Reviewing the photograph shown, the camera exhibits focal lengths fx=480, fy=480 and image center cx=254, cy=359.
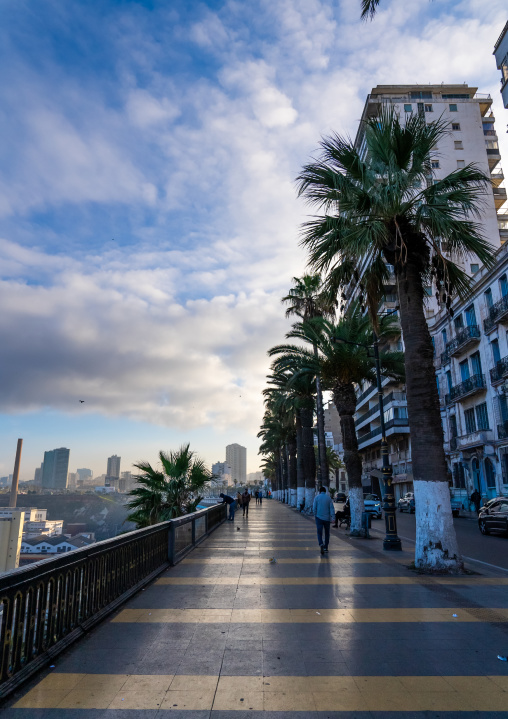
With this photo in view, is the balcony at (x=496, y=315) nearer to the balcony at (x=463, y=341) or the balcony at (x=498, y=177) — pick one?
the balcony at (x=463, y=341)

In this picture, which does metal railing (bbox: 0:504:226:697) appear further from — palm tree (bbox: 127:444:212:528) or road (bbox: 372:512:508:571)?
road (bbox: 372:512:508:571)

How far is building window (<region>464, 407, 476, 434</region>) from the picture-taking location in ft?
122

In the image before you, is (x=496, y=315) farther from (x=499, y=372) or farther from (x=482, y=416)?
(x=482, y=416)

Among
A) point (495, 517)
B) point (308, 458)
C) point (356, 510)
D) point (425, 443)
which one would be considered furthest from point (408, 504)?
point (425, 443)

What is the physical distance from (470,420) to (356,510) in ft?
79.8

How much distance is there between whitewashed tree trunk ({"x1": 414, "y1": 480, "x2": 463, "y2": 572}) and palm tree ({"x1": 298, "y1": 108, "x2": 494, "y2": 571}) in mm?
19

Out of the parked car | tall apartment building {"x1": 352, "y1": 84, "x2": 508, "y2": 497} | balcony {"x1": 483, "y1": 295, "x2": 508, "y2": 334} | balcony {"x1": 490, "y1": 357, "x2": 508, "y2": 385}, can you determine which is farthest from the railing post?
tall apartment building {"x1": 352, "y1": 84, "x2": 508, "y2": 497}

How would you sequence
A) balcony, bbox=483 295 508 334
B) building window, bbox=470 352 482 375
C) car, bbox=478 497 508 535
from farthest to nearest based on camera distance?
1. building window, bbox=470 352 482 375
2. balcony, bbox=483 295 508 334
3. car, bbox=478 497 508 535

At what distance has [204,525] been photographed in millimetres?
16422

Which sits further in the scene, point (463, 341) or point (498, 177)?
point (498, 177)

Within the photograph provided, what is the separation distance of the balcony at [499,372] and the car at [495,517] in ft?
40.6

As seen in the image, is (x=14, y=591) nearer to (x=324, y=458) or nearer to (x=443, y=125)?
(x=443, y=125)

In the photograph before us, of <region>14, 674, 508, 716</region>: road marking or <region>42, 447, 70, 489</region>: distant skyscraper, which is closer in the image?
<region>14, 674, 508, 716</region>: road marking

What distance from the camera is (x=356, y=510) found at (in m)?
17.6
